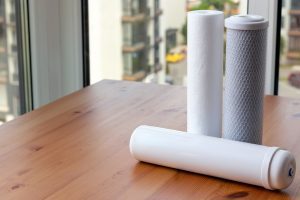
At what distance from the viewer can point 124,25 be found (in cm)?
246

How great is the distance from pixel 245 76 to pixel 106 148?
14.2 inches

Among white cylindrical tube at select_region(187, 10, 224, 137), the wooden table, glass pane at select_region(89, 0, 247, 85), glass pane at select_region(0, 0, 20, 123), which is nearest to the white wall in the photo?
glass pane at select_region(89, 0, 247, 85)

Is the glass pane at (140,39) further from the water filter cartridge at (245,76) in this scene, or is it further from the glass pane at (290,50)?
the water filter cartridge at (245,76)

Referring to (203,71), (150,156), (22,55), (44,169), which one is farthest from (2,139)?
(22,55)

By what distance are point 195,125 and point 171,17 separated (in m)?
1.07

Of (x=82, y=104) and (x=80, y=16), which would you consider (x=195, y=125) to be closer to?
(x=82, y=104)

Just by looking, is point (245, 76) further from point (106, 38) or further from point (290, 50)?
point (106, 38)

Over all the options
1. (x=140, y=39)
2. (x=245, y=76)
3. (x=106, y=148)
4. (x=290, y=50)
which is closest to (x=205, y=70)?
(x=245, y=76)

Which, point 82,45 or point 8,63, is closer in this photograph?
point 8,63

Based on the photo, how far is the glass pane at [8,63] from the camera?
2344 millimetres

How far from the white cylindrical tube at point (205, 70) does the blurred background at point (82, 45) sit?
3.18 feet

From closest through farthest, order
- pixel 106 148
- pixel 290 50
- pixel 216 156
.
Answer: pixel 216 156
pixel 106 148
pixel 290 50

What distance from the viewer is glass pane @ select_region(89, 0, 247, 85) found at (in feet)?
7.73

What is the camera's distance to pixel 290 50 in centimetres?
220
